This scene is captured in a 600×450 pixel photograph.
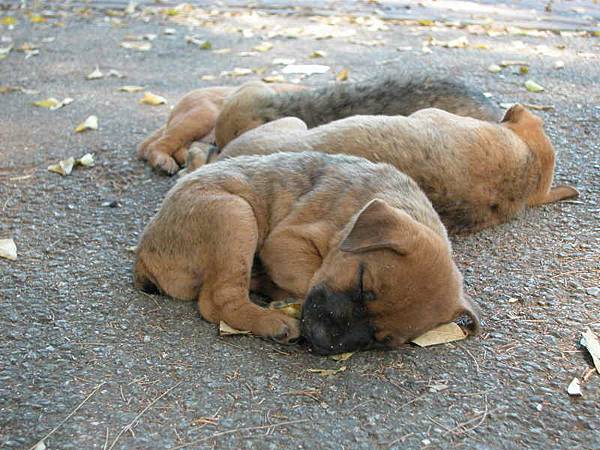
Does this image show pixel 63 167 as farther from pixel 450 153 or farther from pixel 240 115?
pixel 450 153

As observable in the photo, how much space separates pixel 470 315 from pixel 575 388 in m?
0.61

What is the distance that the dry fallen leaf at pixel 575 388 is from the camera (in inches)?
149

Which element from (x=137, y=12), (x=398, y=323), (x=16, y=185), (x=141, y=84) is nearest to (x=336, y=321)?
(x=398, y=323)

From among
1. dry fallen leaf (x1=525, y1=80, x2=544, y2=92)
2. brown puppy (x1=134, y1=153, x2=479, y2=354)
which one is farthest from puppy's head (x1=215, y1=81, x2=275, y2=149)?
dry fallen leaf (x1=525, y1=80, x2=544, y2=92)

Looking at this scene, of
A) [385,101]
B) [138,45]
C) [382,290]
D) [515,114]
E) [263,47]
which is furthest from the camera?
[138,45]

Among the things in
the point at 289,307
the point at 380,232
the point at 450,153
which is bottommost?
the point at 289,307

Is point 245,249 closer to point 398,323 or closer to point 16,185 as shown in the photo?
point 398,323

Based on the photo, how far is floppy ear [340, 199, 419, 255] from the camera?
382 cm

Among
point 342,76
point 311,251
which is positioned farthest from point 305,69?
point 311,251

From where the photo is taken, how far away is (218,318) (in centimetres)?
432

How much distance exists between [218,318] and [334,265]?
0.73m

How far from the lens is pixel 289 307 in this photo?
447cm

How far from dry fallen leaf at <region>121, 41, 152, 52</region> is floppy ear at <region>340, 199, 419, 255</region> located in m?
7.82

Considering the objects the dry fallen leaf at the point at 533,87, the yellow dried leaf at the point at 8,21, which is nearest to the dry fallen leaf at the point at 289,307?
the dry fallen leaf at the point at 533,87
